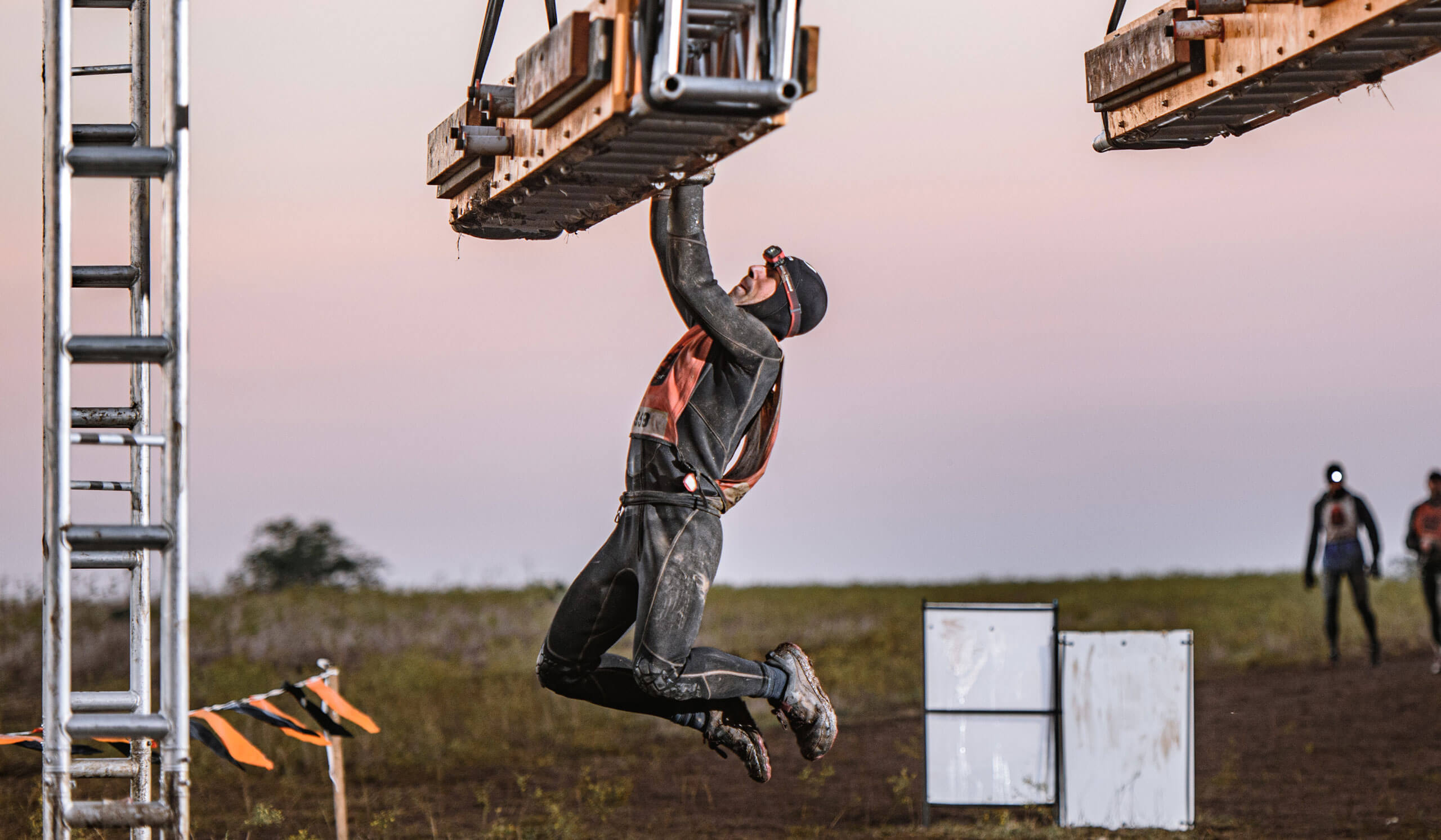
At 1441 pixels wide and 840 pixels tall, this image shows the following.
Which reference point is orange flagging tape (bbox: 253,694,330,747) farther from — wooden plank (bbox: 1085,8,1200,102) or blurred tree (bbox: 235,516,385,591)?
blurred tree (bbox: 235,516,385,591)

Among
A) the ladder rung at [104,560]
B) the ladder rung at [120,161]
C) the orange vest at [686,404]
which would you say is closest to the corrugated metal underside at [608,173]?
the orange vest at [686,404]

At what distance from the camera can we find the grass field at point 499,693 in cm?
1038

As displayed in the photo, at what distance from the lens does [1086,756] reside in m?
9.76

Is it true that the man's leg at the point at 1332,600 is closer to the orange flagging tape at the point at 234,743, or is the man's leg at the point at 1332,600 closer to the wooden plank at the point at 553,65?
the orange flagging tape at the point at 234,743

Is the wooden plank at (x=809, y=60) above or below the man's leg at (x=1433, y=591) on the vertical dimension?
above

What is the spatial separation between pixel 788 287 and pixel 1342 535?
1177 cm

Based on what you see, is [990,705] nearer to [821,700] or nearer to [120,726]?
[821,700]

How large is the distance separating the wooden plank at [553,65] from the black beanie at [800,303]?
3.78 ft

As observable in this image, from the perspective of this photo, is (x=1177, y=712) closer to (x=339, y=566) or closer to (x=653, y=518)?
(x=653, y=518)

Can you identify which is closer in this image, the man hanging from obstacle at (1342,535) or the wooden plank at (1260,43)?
the wooden plank at (1260,43)

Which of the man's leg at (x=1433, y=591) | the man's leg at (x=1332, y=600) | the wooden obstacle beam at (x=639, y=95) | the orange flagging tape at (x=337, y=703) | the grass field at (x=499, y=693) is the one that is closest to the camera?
the wooden obstacle beam at (x=639, y=95)

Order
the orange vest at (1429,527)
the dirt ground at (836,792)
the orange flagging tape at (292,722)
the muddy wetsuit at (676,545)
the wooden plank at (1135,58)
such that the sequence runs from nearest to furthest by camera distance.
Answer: the muddy wetsuit at (676,545), the wooden plank at (1135,58), the orange flagging tape at (292,722), the dirt ground at (836,792), the orange vest at (1429,527)

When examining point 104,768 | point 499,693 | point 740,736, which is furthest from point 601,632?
point 499,693

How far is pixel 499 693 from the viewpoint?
51.8 ft
